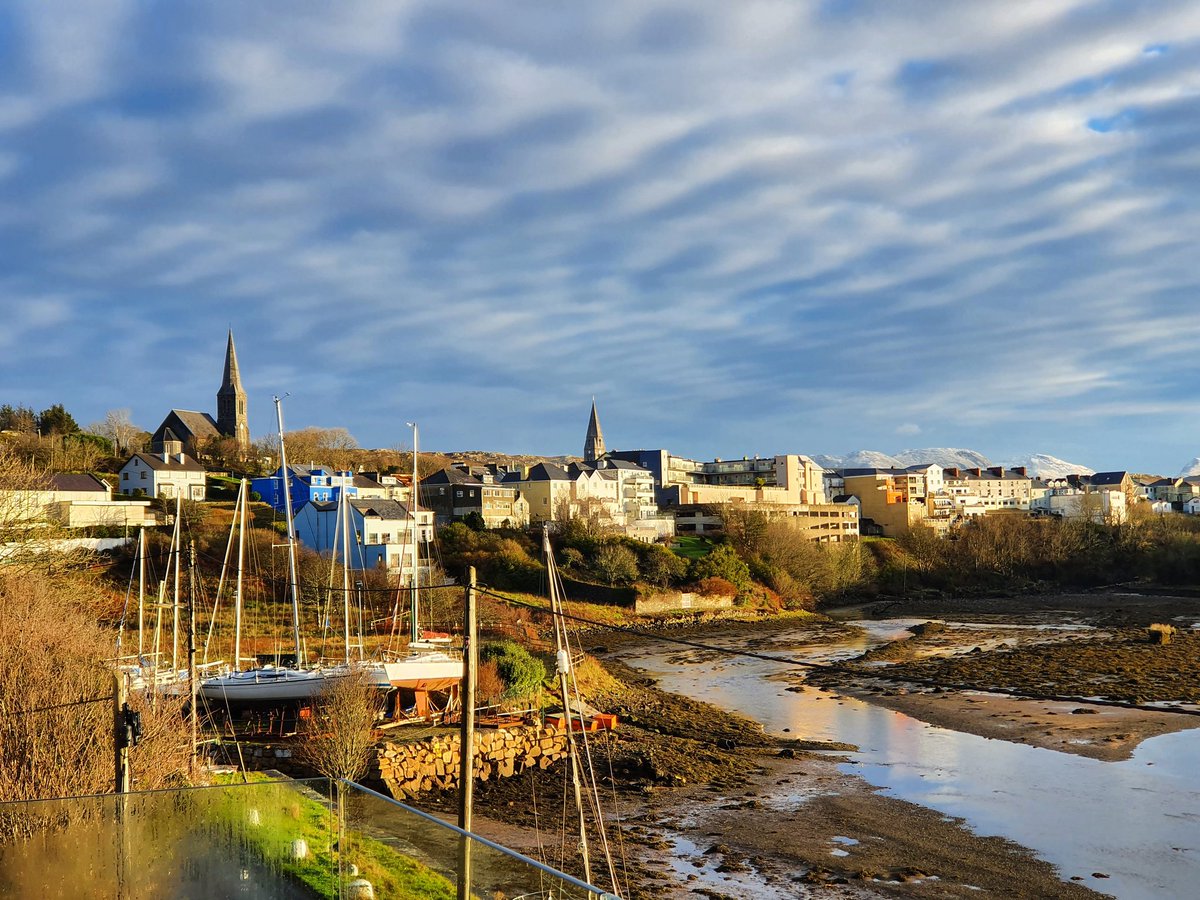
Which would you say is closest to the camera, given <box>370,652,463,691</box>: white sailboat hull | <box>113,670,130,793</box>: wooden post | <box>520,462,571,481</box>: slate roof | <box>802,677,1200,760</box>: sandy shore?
<box>113,670,130,793</box>: wooden post

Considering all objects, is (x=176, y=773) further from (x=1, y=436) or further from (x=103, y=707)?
(x=1, y=436)

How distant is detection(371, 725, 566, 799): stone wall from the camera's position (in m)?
25.2

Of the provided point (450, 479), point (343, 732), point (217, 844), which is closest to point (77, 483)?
point (450, 479)

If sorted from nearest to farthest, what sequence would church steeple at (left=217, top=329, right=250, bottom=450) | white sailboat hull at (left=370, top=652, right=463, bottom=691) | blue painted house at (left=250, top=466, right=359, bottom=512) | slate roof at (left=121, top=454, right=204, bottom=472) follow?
1. white sailboat hull at (left=370, top=652, right=463, bottom=691)
2. blue painted house at (left=250, top=466, right=359, bottom=512)
3. slate roof at (left=121, top=454, right=204, bottom=472)
4. church steeple at (left=217, top=329, right=250, bottom=450)

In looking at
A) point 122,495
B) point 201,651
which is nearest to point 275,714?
point 201,651

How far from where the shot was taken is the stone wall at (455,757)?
82.6 ft

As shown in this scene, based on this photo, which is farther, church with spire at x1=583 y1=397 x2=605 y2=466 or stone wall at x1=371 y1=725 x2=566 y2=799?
church with spire at x1=583 y1=397 x2=605 y2=466

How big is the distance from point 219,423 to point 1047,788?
122 metres

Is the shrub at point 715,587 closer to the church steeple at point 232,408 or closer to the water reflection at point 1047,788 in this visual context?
the water reflection at point 1047,788

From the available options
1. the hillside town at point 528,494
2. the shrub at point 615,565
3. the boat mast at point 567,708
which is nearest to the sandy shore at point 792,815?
the boat mast at point 567,708

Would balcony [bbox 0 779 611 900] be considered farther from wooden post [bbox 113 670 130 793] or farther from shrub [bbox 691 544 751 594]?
shrub [bbox 691 544 751 594]

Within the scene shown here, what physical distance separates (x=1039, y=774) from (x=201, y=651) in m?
30.5

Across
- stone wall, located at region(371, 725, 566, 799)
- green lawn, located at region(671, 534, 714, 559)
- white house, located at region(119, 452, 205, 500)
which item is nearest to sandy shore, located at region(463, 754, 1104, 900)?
stone wall, located at region(371, 725, 566, 799)

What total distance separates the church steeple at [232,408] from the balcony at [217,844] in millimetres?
123421
